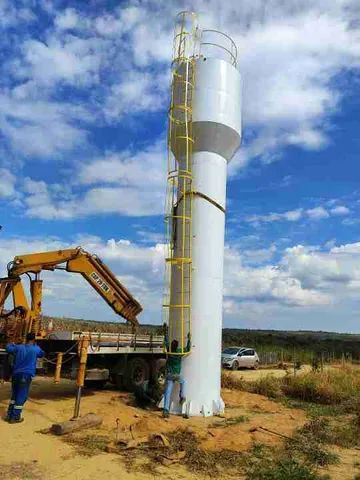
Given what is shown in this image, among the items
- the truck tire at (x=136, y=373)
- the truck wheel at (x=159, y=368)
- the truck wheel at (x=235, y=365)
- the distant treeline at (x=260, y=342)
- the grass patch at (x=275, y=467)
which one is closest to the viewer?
the grass patch at (x=275, y=467)

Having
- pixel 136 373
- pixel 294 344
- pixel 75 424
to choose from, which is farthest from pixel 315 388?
pixel 294 344

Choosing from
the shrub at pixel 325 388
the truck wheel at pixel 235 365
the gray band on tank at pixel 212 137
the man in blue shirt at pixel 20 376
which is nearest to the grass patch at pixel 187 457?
the man in blue shirt at pixel 20 376

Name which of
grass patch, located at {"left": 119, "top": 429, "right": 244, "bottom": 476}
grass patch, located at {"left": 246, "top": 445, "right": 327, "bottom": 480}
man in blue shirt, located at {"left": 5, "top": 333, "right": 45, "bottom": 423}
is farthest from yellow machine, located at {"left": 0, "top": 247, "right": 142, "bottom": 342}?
grass patch, located at {"left": 246, "top": 445, "right": 327, "bottom": 480}

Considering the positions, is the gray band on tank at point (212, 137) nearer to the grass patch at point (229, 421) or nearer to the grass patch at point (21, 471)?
the grass patch at point (229, 421)

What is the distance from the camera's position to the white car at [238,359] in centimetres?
3034

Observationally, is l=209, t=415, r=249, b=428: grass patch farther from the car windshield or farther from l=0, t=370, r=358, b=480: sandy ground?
the car windshield

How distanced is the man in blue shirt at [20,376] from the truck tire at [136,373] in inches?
200

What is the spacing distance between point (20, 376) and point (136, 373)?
6.12 metres

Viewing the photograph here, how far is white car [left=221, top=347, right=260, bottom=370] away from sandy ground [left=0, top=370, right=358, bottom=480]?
41.9 ft

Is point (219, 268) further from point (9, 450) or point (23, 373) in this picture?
point (9, 450)

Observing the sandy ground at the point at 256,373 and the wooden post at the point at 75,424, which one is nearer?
the wooden post at the point at 75,424

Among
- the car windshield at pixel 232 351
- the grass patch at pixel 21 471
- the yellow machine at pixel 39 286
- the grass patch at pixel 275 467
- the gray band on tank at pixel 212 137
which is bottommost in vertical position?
the grass patch at pixel 21 471

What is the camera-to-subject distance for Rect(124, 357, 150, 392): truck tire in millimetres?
16761

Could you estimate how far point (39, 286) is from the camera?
1595 centimetres
